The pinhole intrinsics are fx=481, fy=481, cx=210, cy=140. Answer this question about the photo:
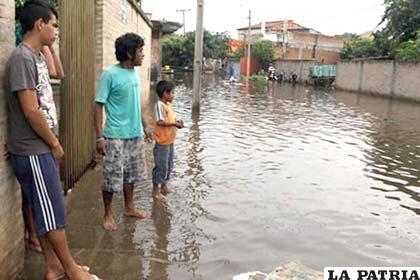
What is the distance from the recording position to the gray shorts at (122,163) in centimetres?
445

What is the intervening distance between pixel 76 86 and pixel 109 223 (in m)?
1.93

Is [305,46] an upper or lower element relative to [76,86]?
upper

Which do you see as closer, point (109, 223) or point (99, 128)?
point (99, 128)

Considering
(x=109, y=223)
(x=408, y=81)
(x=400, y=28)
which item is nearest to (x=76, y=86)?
(x=109, y=223)

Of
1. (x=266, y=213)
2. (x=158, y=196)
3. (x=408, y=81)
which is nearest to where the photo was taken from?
(x=266, y=213)

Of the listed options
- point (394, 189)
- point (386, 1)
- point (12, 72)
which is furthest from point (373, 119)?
point (386, 1)

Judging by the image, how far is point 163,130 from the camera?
220 inches

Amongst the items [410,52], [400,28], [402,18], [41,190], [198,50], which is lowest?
[41,190]

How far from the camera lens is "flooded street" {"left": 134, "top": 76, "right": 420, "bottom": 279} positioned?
169 inches

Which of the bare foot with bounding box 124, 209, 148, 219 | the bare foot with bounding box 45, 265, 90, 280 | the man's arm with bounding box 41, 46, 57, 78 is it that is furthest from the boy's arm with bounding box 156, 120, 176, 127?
the bare foot with bounding box 45, 265, 90, 280

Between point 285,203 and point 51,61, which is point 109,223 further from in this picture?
point 285,203

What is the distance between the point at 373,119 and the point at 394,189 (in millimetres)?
8906

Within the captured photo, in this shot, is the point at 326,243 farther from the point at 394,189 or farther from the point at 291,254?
the point at 394,189

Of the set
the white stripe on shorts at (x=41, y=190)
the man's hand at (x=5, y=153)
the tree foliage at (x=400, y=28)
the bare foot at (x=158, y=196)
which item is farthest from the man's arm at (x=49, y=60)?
the tree foliage at (x=400, y=28)
